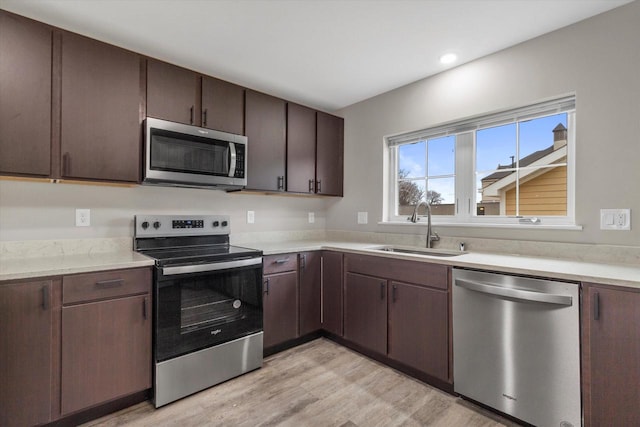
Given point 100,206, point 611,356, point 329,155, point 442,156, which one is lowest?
point 611,356

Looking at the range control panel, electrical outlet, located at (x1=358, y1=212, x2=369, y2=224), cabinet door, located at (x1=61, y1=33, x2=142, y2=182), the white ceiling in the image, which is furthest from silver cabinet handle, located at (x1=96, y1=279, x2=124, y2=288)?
electrical outlet, located at (x1=358, y1=212, x2=369, y2=224)

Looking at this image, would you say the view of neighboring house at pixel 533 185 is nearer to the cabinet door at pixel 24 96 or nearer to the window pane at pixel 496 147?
the window pane at pixel 496 147

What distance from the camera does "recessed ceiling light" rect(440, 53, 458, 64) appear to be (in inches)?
92.5

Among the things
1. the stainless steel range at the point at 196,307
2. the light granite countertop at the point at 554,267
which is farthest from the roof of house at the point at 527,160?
the stainless steel range at the point at 196,307

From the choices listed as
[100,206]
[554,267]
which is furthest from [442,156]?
[100,206]

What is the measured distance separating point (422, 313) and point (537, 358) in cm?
68

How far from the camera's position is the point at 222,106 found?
2.57 meters

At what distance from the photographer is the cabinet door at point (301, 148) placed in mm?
3047

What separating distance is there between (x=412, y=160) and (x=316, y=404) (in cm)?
224

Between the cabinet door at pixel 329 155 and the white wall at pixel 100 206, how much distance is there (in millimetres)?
663

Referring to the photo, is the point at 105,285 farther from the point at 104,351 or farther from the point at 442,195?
the point at 442,195

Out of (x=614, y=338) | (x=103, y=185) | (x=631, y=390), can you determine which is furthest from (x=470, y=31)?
(x=103, y=185)

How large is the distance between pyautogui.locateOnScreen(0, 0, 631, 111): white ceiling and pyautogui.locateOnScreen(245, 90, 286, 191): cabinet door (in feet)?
0.87

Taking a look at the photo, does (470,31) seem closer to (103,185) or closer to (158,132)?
(158,132)
